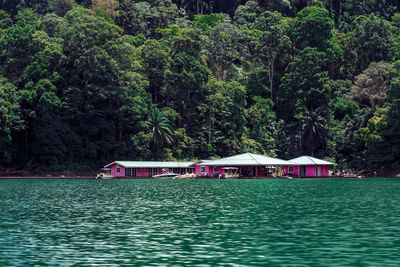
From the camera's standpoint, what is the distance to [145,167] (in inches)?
3895

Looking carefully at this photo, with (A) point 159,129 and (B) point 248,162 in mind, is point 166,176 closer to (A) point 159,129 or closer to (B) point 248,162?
(A) point 159,129

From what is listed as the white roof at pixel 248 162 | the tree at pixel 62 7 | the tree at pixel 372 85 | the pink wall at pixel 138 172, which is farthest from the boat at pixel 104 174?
the tree at pixel 372 85

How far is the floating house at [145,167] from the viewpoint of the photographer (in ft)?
322

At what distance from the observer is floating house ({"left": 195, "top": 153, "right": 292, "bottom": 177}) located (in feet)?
305

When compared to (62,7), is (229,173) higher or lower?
lower

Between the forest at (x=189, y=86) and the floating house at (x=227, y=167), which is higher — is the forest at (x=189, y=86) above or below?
above

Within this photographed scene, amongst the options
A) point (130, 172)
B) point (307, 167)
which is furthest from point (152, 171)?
point (307, 167)

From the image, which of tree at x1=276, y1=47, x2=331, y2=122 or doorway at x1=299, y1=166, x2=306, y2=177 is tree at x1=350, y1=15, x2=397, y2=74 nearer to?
tree at x1=276, y1=47, x2=331, y2=122

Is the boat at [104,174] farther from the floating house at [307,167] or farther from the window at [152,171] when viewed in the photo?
the floating house at [307,167]

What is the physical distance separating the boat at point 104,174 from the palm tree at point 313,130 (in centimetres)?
4050

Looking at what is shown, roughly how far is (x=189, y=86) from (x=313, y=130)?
26.3 m

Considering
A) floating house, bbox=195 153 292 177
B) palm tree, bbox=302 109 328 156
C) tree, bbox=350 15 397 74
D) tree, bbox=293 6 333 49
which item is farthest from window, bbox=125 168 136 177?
tree, bbox=350 15 397 74

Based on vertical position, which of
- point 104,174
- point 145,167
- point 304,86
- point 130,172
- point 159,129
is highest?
point 304,86

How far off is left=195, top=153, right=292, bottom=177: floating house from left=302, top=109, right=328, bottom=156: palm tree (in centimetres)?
1403
